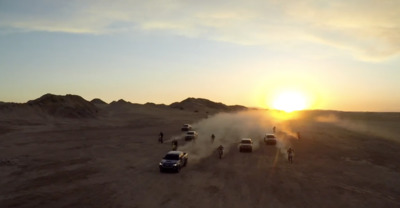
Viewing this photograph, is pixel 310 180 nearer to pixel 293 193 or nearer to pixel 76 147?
pixel 293 193

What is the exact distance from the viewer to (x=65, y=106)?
330 ft

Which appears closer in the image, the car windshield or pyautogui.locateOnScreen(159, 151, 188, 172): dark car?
pyautogui.locateOnScreen(159, 151, 188, 172): dark car

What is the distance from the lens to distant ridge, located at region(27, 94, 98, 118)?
96.8 metres

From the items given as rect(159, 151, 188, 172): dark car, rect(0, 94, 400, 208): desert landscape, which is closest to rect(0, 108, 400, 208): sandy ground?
rect(0, 94, 400, 208): desert landscape

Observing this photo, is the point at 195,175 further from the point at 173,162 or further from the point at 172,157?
the point at 172,157

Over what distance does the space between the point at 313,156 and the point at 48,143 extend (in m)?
34.6

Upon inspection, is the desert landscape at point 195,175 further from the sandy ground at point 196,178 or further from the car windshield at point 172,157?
the car windshield at point 172,157

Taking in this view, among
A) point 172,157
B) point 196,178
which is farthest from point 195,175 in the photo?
point 172,157

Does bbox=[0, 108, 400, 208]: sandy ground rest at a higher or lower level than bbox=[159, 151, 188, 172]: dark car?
lower

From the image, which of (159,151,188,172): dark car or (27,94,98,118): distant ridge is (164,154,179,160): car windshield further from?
(27,94,98,118): distant ridge

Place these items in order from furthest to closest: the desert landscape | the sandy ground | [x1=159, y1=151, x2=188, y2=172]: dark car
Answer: [x1=159, y1=151, x2=188, y2=172]: dark car → the desert landscape → the sandy ground

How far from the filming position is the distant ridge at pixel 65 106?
96812 mm

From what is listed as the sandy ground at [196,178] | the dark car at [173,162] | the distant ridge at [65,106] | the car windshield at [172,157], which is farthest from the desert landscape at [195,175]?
the distant ridge at [65,106]

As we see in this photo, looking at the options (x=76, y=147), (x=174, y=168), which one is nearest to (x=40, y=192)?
(x=174, y=168)
